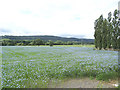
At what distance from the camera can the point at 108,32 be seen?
164 inches

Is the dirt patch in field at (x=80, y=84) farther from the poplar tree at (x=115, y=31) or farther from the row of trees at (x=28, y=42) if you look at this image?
the poplar tree at (x=115, y=31)

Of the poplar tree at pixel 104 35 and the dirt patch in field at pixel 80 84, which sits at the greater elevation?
the poplar tree at pixel 104 35

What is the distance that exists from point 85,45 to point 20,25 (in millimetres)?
2063

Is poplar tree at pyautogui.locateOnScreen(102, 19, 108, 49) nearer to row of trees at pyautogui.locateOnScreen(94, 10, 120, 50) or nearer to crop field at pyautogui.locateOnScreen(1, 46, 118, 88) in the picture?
row of trees at pyautogui.locateOnScreen(94, 10, 120, 50)

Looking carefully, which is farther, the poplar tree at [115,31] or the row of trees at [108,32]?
the poplar tree at [115,31]

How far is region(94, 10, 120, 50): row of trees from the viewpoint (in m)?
3.49

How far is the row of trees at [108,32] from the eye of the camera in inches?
138

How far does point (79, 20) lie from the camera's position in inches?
108

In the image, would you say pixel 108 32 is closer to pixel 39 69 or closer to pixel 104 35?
pixel 104 35

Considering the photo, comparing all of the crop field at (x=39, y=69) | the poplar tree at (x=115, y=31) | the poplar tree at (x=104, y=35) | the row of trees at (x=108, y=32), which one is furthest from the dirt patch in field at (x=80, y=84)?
the poplar tree at (x=104, y=35)

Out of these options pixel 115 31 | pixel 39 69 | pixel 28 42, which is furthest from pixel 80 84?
pixel 115 31

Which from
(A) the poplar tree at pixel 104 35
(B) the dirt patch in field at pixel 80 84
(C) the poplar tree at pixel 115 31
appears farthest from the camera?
(A) the poplar tree at pixel 104 35

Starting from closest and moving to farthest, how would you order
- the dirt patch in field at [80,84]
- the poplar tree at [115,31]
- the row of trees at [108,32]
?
the dirt patch in field at [80,84], the row of trees at [108,32], the poplar tree at [115,31]

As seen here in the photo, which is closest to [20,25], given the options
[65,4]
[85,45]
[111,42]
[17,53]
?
[17,53]
